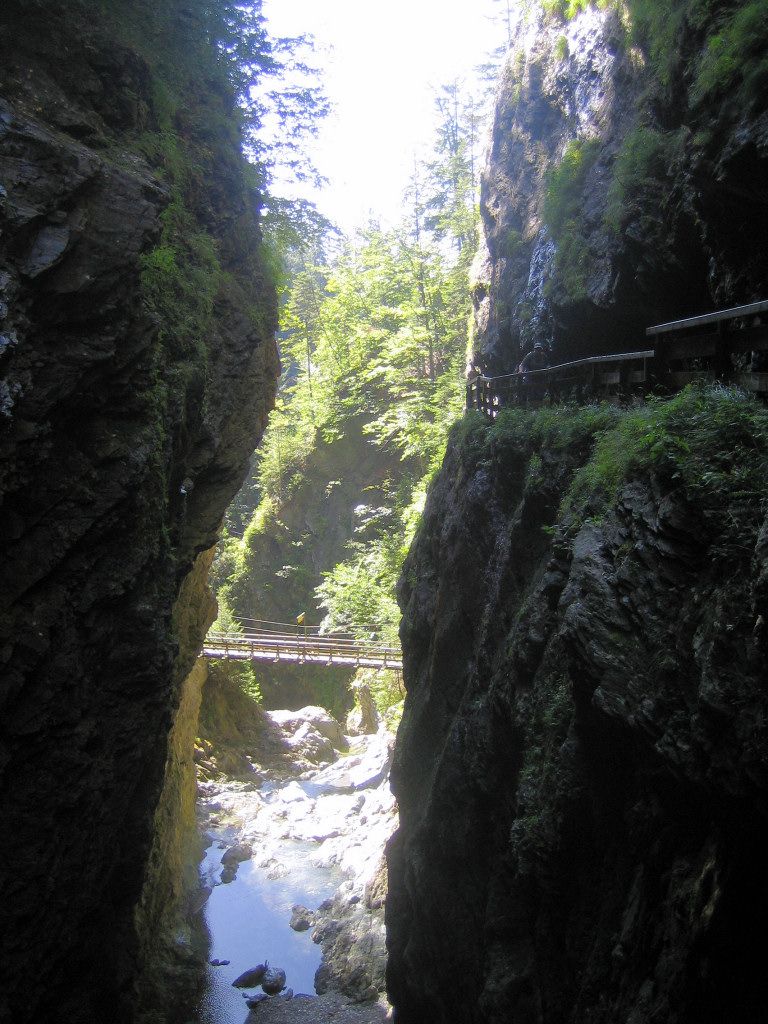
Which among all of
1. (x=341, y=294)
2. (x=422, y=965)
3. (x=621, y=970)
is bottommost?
(x=422, y=965)

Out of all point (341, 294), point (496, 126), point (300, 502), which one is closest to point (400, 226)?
point (341, 294)

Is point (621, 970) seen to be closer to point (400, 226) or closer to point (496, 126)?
point (496, 126)

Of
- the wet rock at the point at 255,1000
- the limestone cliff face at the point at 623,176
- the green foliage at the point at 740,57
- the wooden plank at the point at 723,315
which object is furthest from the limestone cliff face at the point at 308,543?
the wooden plank at the point at 723,315

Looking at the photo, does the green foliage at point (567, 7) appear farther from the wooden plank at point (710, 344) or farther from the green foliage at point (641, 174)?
the wooden plank at point (710, 344)

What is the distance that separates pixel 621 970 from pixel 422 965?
6.31 metres

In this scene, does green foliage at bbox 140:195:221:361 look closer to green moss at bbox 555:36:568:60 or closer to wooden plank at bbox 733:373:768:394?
wooden plank at bbox 733:373:768:394

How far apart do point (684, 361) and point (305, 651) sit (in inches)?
673

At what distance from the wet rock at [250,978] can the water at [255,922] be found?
0.46ft

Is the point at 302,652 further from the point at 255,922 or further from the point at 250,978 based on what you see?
the point at 250,978

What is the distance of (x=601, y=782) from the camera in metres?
5.34

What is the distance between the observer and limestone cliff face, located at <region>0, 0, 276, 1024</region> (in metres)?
6.14

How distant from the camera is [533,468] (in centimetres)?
847

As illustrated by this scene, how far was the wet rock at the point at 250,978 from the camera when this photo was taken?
1339cm

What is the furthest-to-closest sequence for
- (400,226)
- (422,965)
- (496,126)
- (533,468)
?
(400,226), (496,126), (422,965), (533,468)
